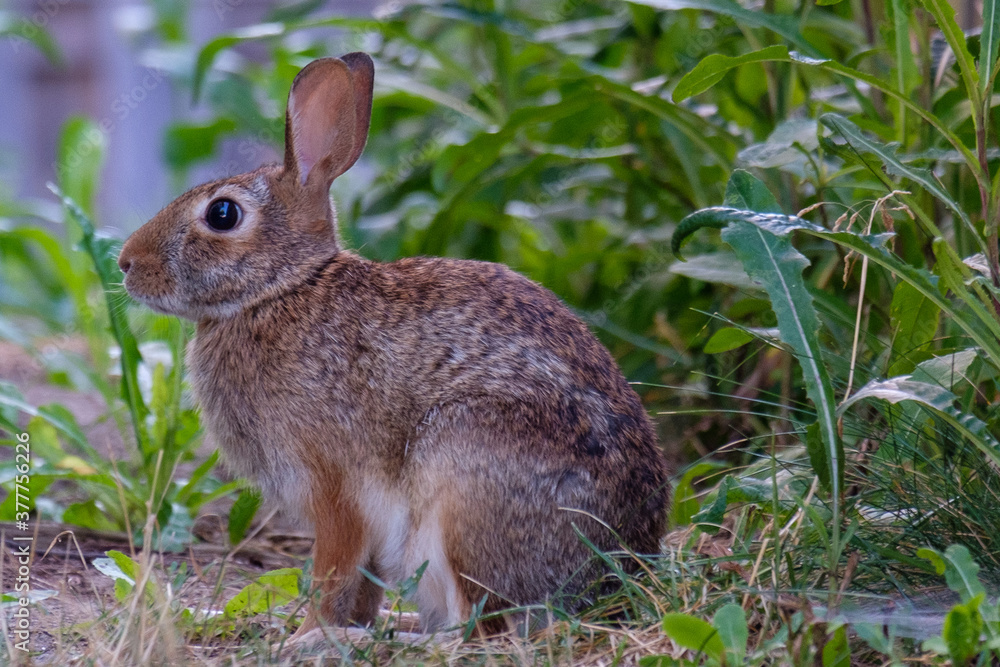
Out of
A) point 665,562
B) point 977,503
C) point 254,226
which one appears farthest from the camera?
point 254,226

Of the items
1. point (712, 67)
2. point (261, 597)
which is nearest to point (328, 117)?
point (712, 67)

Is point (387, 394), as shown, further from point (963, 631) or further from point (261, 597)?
point (963, 631)

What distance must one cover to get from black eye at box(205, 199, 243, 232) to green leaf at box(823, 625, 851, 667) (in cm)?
237

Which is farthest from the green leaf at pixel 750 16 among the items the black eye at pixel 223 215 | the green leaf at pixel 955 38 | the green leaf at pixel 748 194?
the black eye at pixel 223 215

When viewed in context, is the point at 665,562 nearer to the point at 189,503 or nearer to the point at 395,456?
the point at 395,456

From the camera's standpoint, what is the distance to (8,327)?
202 inches

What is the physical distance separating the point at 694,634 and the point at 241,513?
2.15 metres

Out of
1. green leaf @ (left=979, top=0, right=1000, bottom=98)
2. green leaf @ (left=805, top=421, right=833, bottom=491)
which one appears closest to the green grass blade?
green leaf @ (left=979, top=0, right=1000, bottom=98)

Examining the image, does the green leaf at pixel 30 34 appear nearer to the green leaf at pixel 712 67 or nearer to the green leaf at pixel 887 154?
the green leaf at pixel 712 67

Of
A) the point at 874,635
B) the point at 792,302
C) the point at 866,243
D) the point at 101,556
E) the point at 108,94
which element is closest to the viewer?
the point at 874,635

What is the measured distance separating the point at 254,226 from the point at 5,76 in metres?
9.68

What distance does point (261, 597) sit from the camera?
325cm

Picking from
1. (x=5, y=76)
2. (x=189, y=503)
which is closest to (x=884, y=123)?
(x=189, y=503)

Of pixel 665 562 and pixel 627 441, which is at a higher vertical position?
pixel 627 441
